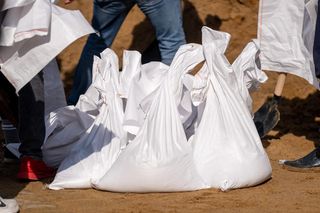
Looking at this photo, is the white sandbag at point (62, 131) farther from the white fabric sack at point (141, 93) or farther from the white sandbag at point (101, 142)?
the white fabric sack at point (141, 93)

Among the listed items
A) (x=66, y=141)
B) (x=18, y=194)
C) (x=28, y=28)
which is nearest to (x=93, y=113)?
(x=66, y=141)

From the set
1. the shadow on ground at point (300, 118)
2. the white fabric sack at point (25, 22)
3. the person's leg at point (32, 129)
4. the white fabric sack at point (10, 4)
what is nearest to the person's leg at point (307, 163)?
the shadow on ground at point (300, 118)

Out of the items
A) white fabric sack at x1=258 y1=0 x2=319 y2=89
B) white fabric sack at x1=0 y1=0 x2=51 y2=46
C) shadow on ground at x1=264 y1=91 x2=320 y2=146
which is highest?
white fabric sack at x1=0 y1=0 x2=51 y2=46

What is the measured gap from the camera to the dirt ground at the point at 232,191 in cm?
464

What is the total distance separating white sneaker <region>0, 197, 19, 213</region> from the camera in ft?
14.4

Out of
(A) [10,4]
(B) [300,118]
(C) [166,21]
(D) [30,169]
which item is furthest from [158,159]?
(B) [300,118]

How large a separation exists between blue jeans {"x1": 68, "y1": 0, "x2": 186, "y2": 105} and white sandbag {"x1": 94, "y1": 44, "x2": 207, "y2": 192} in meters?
1.03

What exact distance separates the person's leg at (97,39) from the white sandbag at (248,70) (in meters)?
1.17

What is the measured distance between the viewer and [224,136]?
494 centimetres

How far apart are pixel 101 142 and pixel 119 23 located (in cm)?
142

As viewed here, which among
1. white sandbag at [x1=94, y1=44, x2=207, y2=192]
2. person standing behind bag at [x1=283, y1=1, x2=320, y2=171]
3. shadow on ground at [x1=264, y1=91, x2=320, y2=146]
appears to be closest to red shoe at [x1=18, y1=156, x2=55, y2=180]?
white sandbag at [x1=94, y1=44, x2=207, y2=192]

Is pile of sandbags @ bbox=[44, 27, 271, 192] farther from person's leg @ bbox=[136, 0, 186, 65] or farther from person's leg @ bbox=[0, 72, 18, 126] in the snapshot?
person's leg @ bbox=[136, 0, 186, 65]

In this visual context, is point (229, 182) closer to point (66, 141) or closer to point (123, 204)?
point (123, 204)

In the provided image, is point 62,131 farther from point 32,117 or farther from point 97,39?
point 97,39
